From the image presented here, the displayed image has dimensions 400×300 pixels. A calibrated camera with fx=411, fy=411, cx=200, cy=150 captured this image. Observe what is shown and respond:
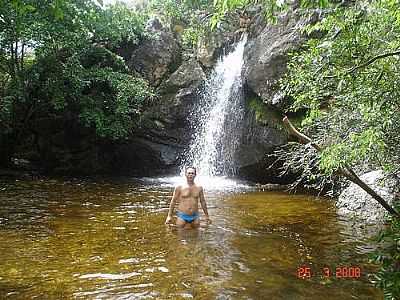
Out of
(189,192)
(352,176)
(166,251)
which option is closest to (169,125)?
(189,192)

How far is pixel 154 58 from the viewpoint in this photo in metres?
17.6

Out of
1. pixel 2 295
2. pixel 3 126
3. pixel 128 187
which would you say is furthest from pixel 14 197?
pixel 2 295

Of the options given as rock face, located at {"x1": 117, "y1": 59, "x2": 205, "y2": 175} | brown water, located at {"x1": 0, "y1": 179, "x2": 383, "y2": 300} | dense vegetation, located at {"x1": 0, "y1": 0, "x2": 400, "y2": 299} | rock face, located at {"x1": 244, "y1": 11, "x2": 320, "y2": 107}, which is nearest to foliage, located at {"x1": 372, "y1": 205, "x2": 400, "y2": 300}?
brown water, located at {"x1": 0, "y1": 179, "x2": 383, "y2": 300}

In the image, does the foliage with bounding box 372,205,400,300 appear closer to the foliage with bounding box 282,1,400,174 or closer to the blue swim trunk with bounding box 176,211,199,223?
the foliage with bounding box 282,1,400,174

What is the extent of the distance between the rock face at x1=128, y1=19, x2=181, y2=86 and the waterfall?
2.13 metres

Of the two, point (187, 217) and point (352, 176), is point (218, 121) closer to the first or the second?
point (187, 217)

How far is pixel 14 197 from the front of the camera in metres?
10.5

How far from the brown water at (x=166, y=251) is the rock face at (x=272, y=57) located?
4650 millimetres

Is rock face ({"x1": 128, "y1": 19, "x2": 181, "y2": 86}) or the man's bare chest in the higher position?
rock face ({"x1": 128, "y1": 19, "x2": 181, "y2": 86})

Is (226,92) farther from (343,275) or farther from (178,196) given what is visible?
(343,275)

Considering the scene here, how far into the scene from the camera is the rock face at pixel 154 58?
17.5 metres

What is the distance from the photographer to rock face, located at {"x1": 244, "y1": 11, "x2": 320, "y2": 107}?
43.4ft
